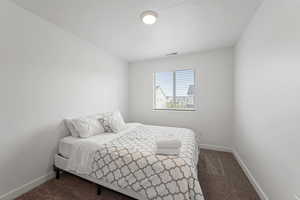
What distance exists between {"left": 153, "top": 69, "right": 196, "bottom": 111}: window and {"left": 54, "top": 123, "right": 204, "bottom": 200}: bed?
5.29 ft

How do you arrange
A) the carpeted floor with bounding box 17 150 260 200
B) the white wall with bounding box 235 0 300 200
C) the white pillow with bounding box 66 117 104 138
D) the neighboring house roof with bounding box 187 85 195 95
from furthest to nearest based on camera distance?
the neighboring house roof with bounding box 187 85 195 95 → the white pillow with bounding box 66 117 104 138 → the carpeted floor with bounding box 17 150 260 200 → the white wall with bounding box 235 0 300 200

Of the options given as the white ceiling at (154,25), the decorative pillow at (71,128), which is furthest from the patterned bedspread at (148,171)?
the white ceiling at (154,25)

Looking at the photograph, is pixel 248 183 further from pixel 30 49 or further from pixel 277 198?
pixel 30 49

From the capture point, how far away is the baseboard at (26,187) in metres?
1.52

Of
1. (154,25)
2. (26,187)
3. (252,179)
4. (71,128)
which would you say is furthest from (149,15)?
(26,187)

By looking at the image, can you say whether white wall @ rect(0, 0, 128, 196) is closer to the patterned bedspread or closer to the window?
the patterned bedspread

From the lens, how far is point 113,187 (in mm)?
1521

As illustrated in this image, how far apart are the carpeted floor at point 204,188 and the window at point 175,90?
163 cm

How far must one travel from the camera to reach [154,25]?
2031 mm

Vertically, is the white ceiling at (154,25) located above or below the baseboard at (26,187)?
above

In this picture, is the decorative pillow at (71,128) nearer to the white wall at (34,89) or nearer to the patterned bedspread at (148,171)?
the white wall at (34,89)

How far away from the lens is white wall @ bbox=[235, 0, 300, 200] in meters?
1.05

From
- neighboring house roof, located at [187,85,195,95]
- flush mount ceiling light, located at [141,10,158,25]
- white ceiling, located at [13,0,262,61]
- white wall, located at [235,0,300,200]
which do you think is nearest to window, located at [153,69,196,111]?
neighboring house roof, located at [187,85,195,95]

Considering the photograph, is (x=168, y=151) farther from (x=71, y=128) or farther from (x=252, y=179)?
(x=71, y=128)
